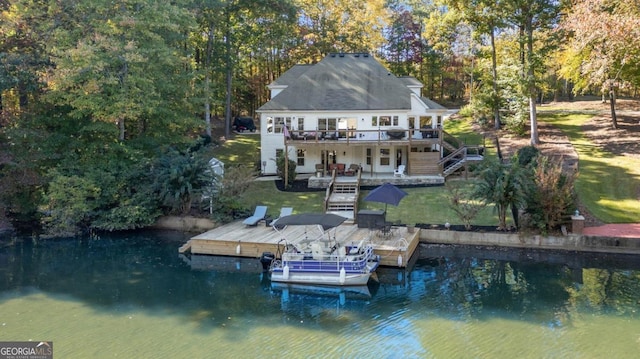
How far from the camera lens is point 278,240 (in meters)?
18.9

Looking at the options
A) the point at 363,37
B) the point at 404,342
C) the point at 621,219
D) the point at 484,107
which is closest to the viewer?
the point at 404,342

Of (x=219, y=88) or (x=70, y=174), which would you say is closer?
(x=70, y=174)

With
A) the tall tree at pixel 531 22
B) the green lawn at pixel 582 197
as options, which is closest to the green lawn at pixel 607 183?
the green lawn at pixel 582 197

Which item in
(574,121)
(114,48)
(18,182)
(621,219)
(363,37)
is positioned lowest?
(621,219)

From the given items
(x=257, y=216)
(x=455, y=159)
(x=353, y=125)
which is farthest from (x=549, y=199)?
(x=353, y=125)

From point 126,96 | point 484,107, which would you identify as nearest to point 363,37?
point 484,107

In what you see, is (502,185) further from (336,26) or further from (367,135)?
(336,26)

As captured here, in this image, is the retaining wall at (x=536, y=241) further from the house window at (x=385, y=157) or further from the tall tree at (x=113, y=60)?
the tall tree at (x=113, y=60)

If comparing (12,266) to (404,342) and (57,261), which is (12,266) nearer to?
(57,261)

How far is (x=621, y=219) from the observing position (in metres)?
20.2

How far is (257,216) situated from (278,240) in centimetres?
354

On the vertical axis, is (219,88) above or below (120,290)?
above

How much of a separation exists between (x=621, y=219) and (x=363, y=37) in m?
29.6

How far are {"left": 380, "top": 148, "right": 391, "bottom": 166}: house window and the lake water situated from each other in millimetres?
11180
